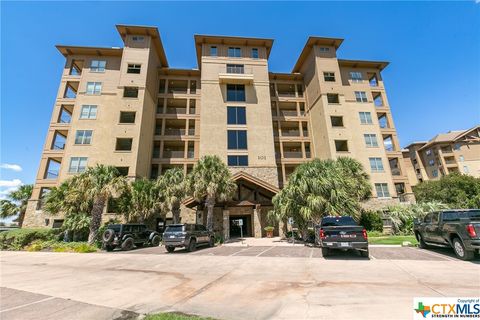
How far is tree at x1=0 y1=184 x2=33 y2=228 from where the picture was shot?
29.8 meters

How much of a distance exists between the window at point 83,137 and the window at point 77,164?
247cm

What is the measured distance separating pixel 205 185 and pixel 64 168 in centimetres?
2033

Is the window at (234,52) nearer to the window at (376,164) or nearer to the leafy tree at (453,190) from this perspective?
the window at (376,164)

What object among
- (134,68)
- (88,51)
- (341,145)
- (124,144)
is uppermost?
(88,51)

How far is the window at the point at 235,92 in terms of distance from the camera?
34.5 metres

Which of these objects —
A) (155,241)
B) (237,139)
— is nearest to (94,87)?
(237,139)

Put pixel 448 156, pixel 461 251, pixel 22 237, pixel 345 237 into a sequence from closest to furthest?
pixel 461 251, pixel 345 237, pixel 22 237, pixel 448 156

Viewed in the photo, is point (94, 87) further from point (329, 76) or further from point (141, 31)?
point (329, 76)

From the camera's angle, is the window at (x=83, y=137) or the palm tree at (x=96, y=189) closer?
the palm tree at (x=96, y=189)

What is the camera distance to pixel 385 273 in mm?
8258

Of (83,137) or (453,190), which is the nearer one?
(83,137)

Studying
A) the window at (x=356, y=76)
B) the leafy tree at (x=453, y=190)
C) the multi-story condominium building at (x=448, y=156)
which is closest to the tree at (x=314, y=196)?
the window at (x=356, y=76)

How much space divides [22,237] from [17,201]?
43.9 ft

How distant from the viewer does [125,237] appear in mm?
19141
